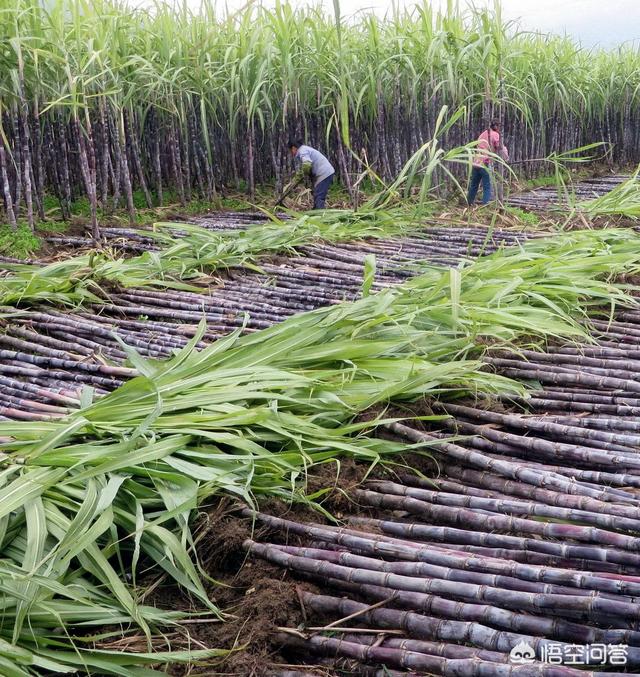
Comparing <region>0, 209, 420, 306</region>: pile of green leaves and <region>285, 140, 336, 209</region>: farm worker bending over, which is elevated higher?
<region>285, 140, 336, 209</region>: farm worker bending over

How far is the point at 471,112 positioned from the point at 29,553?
24.0 feet

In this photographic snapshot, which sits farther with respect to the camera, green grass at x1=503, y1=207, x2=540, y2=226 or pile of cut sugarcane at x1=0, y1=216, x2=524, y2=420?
green grass at x1=503, y1=207, x2=540, y2=226

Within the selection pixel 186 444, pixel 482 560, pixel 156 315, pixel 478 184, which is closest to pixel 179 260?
pixel 156 315

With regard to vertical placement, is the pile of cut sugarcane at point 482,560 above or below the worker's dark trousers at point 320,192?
below

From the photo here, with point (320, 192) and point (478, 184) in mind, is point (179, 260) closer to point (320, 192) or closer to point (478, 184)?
point (320, 192)

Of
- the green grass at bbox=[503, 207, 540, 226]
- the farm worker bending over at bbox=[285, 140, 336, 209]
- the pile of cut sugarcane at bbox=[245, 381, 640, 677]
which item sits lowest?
the pile of cut sugarcane at bbox=[245, 381, 640, 677]

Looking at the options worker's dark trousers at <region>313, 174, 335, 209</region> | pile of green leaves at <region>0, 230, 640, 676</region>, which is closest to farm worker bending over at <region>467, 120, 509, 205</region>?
worker's dark trousers at <region>313, 174, 335, 209</region>

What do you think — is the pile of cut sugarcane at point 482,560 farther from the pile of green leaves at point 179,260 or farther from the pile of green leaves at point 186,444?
the pile of green leaves at point 179,260

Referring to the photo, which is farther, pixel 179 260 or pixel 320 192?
pixel 320 192

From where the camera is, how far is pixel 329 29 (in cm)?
705

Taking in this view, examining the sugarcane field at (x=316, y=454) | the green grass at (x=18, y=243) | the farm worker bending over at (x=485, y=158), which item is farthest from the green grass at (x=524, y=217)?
the green grass at (x=18, y=243)

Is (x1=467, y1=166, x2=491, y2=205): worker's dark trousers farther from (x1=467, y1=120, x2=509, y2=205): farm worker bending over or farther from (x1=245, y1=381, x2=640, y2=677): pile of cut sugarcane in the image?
(x1=245, y1=381, x2=640, y2=677): pile of cut sugarcane

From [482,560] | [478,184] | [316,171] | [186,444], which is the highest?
[316,171]

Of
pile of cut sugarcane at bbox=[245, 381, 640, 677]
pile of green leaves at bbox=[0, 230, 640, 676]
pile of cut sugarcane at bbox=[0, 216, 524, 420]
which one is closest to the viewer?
pile of cut sugarcane at bbox=[245, 381, 640, 677]
